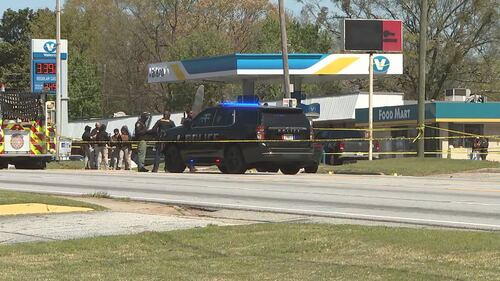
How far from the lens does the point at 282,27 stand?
3241 cm

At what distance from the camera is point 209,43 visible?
2420 inches

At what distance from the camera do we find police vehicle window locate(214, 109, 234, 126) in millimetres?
21750

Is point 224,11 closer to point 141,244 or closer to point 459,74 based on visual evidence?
point 459,74

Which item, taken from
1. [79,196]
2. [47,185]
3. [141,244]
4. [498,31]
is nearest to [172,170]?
[47,185]

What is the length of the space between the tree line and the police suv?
32.3m

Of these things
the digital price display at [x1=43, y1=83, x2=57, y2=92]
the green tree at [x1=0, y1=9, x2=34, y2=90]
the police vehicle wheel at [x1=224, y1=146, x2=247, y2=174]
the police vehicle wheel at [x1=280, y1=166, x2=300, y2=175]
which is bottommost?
the police vehicle wheel at [x1=280, y1=166, x2=300, y2=175]

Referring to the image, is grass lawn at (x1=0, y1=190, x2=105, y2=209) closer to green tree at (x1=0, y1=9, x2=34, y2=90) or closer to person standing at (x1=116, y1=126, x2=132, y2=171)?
person standing at (x1=116, y1=126, x2=132, y2=171)

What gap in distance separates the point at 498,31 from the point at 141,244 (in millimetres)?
46919

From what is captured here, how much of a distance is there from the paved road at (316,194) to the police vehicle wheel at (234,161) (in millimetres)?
1741

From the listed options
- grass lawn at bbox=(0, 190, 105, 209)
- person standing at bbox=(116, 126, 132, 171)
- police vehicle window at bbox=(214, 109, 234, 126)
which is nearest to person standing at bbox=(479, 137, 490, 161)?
person standing at bbox=(116, 126, 132, 171)

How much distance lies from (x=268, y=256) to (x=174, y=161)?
15.6m

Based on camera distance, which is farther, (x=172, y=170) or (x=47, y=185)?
(x=172, y=170)

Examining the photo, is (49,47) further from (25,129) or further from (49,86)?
(25,129)

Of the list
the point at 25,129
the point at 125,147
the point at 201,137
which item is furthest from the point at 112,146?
the point at 201,137
